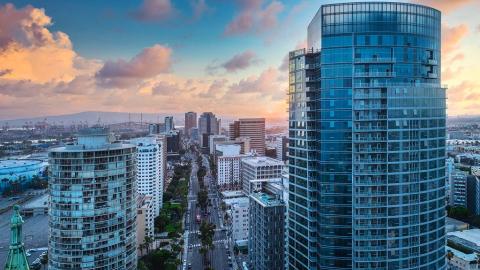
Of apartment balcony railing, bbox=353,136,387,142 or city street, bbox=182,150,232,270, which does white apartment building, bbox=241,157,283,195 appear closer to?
city street, bbox=182,150,232,270

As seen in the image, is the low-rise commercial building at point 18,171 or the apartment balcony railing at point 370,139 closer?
the apartment balcony railing at point 370,139

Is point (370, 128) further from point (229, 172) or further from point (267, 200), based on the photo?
point (229, 172)

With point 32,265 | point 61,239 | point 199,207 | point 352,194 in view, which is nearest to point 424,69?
point 352,194

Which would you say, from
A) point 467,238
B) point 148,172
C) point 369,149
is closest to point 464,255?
point 467,238

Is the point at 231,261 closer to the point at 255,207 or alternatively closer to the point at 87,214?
the point at 255,207

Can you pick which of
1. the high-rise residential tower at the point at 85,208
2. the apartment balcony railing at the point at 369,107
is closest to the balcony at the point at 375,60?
the apartment balcony railing at the point at 369,107

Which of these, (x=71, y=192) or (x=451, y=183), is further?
(x=451, y=183)

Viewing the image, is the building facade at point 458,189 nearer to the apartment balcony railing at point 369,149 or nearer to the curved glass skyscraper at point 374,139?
the curved glass skyscraper at point 374,139
